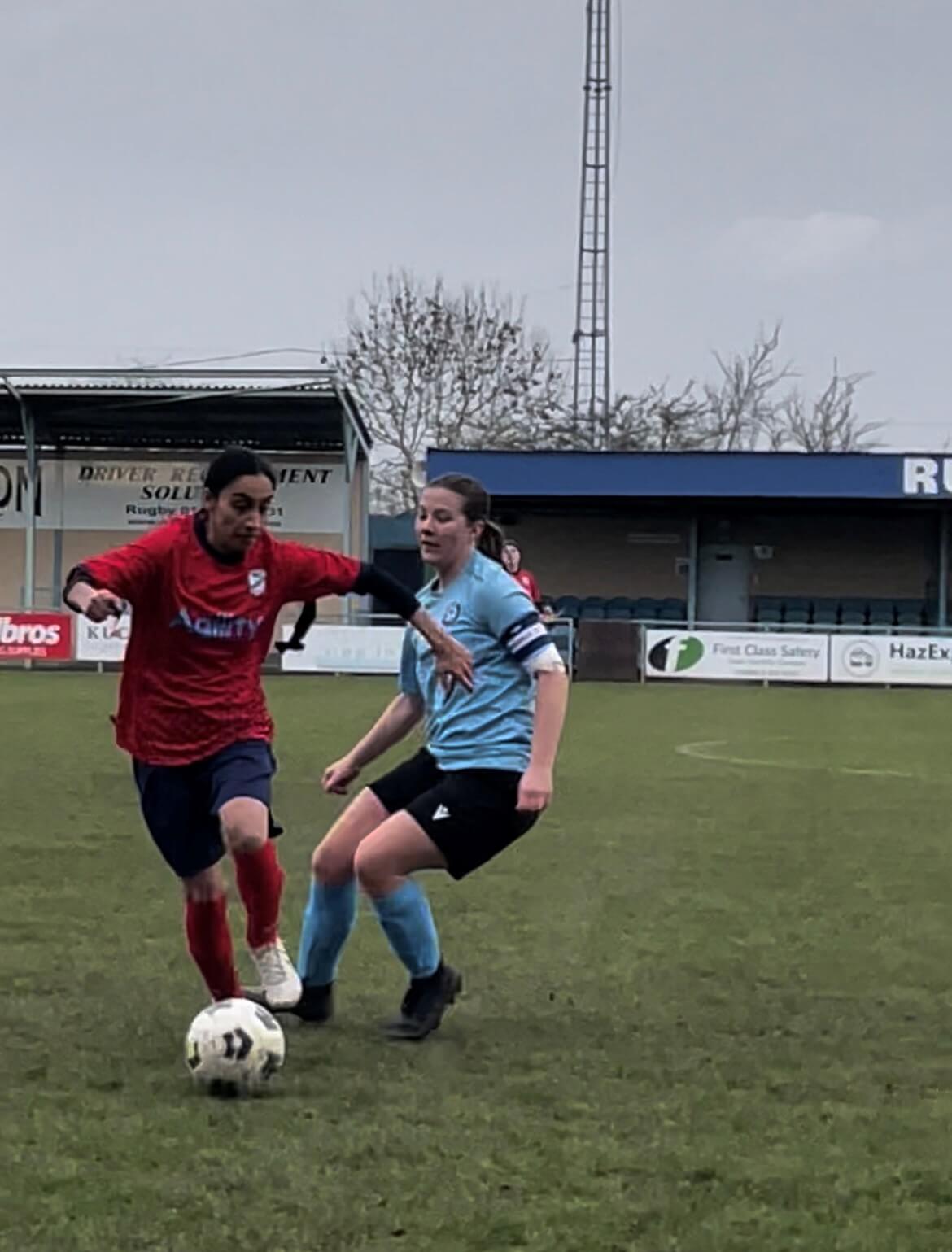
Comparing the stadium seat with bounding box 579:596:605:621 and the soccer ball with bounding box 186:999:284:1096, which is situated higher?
the stadium seat with bounding box 579:596:605:621

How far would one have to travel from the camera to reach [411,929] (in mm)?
5867

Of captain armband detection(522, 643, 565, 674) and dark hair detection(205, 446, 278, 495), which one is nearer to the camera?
dark hair detection(205, 446, 278, 495)

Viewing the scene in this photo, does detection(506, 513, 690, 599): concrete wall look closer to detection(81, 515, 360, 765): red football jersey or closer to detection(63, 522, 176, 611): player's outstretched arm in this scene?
detection(81, 515, 360, 765): red football jersey

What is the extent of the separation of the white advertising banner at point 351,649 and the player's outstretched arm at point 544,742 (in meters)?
25.2

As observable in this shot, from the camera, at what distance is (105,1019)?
5.99 meters

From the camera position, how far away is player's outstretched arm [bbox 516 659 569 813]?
214 inches

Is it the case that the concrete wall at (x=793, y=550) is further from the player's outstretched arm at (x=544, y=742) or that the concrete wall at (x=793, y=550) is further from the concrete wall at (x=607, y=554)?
the player's outstretched arm at (x=544, y=742)

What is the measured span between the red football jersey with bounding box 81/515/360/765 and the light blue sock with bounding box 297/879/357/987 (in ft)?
2.36

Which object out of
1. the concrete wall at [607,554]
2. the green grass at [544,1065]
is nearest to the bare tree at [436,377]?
the concrete wall at [607,554]

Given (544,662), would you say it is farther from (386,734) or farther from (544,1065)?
(544,1065)

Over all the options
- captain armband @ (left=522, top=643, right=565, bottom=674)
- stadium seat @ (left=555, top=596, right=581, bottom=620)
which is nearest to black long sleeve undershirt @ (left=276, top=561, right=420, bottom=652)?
captain armband @ (left=522, top=643, right=565, bottom=674)

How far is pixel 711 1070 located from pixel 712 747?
40.4ft

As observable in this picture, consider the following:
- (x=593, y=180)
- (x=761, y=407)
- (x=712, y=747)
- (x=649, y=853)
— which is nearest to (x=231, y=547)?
(x=649, y=853)

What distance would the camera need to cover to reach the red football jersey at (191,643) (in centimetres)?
536
